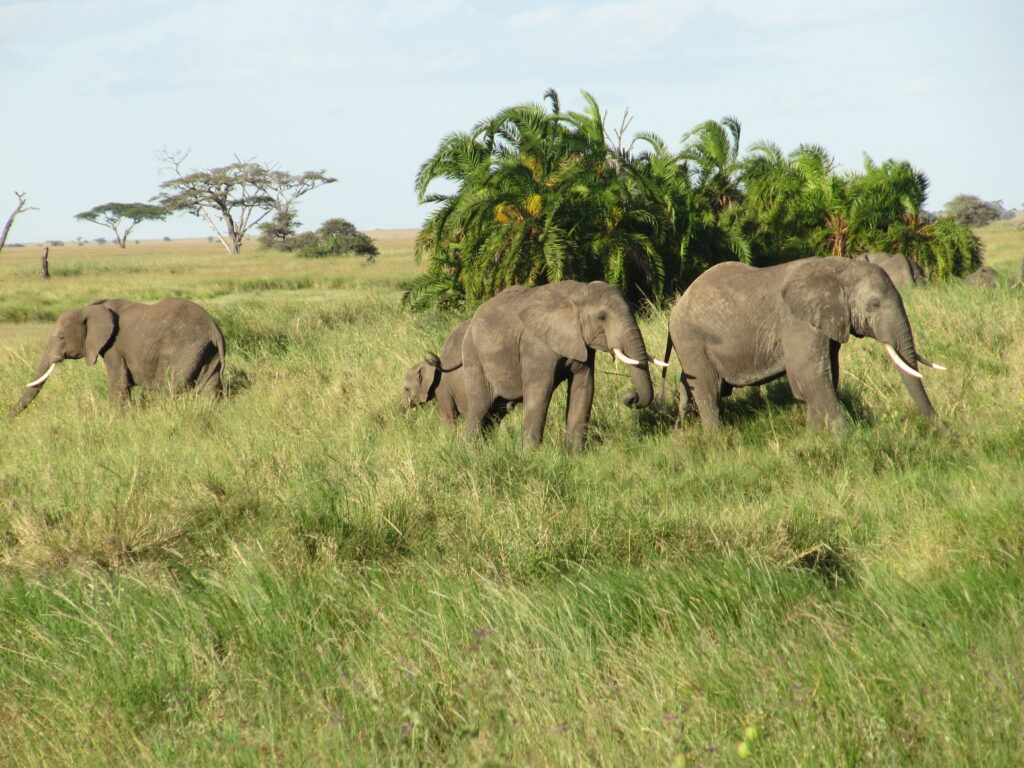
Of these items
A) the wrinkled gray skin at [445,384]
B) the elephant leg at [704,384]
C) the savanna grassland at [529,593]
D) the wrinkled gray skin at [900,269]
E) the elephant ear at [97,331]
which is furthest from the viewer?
the wrinkled gray skin at [900,269]

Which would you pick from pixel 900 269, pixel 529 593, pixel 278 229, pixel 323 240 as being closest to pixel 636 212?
pixel 900 269

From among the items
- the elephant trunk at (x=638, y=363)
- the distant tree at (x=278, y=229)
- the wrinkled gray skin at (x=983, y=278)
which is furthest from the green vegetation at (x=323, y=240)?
the elephant trunk at (x=638, y=363)

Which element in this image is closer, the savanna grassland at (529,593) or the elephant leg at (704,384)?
the savanna grassland at (529,593)

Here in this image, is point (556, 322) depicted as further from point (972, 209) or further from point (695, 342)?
point (972, 209)

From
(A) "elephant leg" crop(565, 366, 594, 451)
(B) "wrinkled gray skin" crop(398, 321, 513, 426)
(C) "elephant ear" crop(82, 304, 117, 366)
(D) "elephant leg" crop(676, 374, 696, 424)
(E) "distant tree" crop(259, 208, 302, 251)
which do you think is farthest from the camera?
(E) "distant tree" crop(259, 208, 302, 251)

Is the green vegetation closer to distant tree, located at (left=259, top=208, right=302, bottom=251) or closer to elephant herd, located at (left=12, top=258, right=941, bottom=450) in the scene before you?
distant tree, located at (left=259, top=208, right=302, bottom=251)

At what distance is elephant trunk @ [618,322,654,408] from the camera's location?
6.90 metres

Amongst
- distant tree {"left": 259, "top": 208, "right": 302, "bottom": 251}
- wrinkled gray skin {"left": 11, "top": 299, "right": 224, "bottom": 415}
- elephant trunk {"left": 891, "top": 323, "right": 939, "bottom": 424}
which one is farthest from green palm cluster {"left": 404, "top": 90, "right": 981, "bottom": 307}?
distant tree {"left": 259, "top": 208, "right": 302, "bottom": 251}

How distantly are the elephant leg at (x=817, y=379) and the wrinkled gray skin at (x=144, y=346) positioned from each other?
5.99 metres

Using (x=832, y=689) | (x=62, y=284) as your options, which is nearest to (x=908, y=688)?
(x=832, y=689)

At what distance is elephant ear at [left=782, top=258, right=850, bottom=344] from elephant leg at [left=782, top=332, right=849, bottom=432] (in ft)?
0.38

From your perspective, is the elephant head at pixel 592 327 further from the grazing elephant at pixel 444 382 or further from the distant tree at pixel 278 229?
the distant tree at pixel 278 229

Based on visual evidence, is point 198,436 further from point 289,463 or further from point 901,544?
point 901,544

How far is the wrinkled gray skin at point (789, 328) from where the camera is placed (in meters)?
7.02
